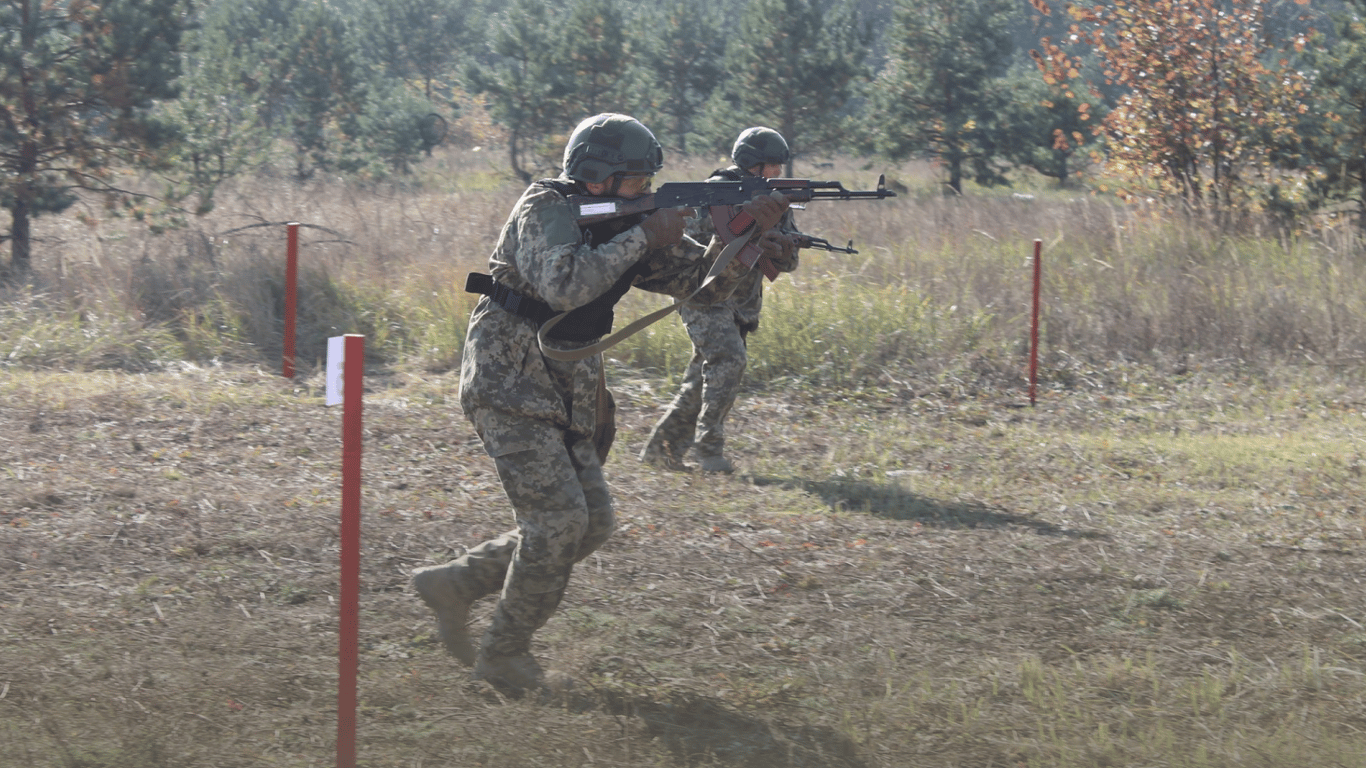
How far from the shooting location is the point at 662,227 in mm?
3754

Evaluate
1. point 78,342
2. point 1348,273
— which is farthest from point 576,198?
point 1348,273

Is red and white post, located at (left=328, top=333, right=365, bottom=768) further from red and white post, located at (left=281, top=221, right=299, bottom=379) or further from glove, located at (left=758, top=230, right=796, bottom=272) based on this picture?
red and white post, located at (left=281, top=221, right=299, bottom=379)

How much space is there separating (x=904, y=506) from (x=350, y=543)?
391 cm

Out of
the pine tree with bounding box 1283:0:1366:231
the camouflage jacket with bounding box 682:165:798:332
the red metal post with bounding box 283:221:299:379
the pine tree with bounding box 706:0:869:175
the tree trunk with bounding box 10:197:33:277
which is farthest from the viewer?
the pine tree with bounding box 706:0:869:175

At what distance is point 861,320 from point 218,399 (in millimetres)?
4904

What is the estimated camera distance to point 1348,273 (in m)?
10.4

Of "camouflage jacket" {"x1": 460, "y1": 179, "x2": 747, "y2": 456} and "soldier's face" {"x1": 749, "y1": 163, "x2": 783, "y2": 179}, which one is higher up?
"soldier's face" {"x1": 749, "y1": 163, "x2": 783, "y2": 179}

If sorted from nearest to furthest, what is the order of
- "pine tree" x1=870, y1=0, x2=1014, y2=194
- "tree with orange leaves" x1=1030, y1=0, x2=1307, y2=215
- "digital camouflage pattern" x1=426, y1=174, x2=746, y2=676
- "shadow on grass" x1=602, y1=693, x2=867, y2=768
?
"shadow on grass" x1=602, y1=693, x2=867, y2=768 < "digital camouflage pattern" x1=426, y1=174, x2=746, y2=676 < "tree with orange leaves" x1=1030, y1=0, x2=1307, y2=215 < "pine tree" x1=870, y1=0, x2=1014, y2=194

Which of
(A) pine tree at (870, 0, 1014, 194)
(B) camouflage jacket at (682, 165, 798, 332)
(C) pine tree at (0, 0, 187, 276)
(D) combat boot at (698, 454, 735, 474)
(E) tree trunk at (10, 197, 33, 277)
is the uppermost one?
(A) pine tree at (870, 0, 1014, 194)

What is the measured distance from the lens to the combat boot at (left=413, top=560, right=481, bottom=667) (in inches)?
157

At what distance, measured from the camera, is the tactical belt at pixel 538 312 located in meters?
3.79

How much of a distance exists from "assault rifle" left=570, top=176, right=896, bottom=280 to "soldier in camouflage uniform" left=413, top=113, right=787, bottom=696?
0.06 meters

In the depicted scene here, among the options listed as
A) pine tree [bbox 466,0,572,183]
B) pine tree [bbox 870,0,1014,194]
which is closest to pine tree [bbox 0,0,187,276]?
pine tree [bbox 466,0,572,183]

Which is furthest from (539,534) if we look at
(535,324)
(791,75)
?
(791,75)
